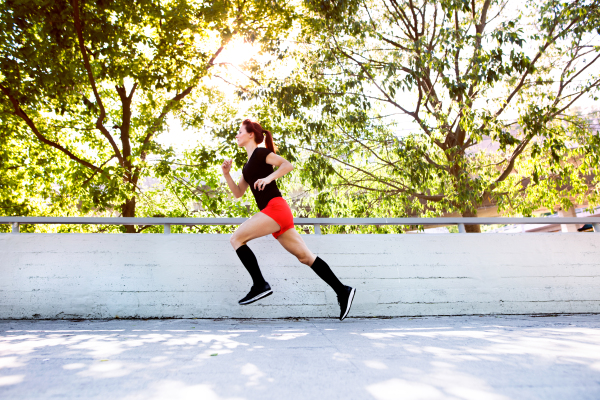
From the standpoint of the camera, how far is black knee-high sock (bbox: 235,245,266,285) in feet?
12.0

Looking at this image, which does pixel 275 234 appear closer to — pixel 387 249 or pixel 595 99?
pixel 387 249

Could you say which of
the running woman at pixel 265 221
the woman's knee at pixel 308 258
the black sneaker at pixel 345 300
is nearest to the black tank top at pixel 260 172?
the running woman at pixel 265 221

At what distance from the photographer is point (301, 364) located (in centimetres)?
209

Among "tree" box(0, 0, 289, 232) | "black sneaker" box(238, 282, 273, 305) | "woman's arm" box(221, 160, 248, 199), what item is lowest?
"black sneaker" box(238, 282, 273, 305)

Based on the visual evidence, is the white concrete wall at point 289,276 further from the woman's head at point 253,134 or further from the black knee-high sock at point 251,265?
the woman's head at point 253,134

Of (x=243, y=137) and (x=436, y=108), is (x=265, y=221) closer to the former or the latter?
(x=243, y=137)

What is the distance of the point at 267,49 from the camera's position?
10.2 metres

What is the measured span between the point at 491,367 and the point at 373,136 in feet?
31.0

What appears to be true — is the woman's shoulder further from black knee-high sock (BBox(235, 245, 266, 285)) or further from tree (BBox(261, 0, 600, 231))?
tree (BBox(261, 0, 600, 231))

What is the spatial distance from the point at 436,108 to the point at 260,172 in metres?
6.89

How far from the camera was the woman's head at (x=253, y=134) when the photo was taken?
13.6 feet

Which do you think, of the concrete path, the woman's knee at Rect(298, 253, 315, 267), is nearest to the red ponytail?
the woman's knee at Rect(298, 253, 315, 267)

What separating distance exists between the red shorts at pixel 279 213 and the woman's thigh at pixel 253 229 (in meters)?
0.05

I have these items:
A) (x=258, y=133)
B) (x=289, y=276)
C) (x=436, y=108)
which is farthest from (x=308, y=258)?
(x=436, y=108)
